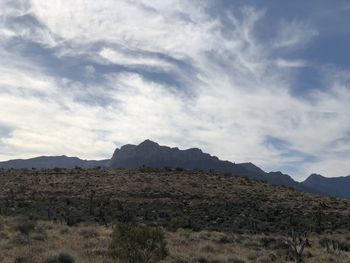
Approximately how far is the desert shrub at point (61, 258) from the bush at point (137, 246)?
1356 millimetres

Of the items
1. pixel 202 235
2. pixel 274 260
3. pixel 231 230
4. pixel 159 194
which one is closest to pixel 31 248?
pixel 274 260

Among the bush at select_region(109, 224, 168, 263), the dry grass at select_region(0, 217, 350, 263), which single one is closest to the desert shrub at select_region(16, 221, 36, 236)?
the dry grass at select_region(0, 217, 350, 263)

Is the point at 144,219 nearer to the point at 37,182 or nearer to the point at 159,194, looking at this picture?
the point at 159,194

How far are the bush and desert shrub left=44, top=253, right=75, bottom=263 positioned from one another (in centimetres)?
136

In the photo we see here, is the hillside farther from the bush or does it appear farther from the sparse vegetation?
the bush

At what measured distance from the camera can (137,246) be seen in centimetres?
1692

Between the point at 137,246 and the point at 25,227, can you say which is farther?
the point at 25,227

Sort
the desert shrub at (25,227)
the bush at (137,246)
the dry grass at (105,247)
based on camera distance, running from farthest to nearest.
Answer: the desert shrub at (25,227) < the dry grass at (105,247) < the bush at (137,246)

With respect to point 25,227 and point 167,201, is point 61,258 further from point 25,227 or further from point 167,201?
point 167,201

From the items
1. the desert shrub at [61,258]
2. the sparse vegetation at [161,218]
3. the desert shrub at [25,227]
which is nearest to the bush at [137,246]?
the sparse vegetation at [161,218]

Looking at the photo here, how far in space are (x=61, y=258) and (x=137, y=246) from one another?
2.52 meters

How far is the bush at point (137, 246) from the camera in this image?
16.9 m

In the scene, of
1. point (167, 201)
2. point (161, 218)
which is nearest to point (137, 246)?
point (161, 218)

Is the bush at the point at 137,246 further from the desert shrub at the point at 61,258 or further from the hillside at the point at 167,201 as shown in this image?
the hillside at the point at 167,201
